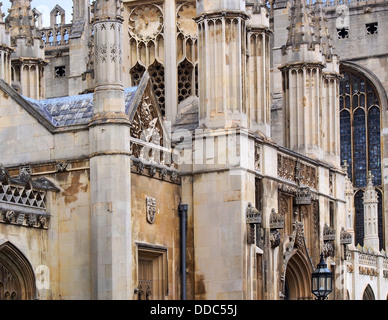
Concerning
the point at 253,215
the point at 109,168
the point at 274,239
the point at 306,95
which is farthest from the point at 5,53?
the point at 306,95

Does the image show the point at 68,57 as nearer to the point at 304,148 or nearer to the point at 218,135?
the point at 304,148

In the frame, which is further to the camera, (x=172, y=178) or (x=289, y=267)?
(x=289, y=267)

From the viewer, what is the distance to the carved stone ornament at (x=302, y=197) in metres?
40.7

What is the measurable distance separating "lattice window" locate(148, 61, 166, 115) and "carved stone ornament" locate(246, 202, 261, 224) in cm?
763

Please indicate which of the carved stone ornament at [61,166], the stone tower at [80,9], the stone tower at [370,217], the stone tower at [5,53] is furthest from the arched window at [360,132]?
the carved stone ornament at [61,166]

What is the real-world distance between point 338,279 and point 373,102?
40082mm

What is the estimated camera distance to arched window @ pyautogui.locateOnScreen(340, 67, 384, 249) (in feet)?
269

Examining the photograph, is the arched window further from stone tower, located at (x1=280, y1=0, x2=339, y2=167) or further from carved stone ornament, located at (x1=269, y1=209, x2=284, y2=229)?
carved stone ornament, located at (x1=269, y1=209, x2=284, y2=229)

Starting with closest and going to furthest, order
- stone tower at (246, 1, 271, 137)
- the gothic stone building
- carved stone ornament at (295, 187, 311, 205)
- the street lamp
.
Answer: the street lamp
the gothic stone building
stone tower at (246, 1, 271, 137)
carved stone ornament at (295, 187, 311, 205)

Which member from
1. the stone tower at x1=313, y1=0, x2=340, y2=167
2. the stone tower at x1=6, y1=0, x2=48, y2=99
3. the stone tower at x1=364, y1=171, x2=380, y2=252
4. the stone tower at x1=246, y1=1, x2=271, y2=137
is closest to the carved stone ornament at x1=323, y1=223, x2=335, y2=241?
the stone tower at x1=313, y1=0, x2=340, y2=167

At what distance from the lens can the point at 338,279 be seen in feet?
145

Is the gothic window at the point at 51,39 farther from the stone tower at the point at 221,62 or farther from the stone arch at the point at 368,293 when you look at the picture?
the stone tower at the point at 221,62
